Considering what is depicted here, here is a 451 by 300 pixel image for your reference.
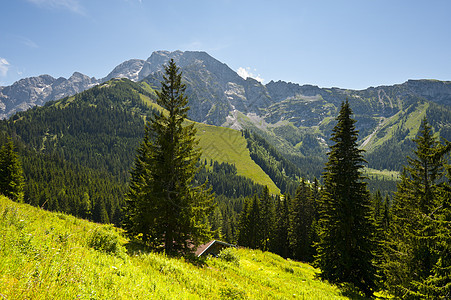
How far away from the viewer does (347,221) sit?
21438 millimetres

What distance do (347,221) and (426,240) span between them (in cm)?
584

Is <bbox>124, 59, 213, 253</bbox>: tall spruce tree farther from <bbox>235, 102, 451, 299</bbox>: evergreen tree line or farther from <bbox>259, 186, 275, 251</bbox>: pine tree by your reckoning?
<bbox>259, 186, 275, 251</bbox>: pine tree

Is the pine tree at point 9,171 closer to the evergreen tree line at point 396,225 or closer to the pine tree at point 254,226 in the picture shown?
the pine tree at point 254,226

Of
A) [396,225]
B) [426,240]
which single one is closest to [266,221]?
[396,225]

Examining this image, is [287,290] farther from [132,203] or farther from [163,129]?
[132,203]

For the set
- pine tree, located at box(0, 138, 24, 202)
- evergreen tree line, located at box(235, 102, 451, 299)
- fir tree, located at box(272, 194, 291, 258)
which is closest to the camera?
evergreen tree line, located at box(235, 102, 451, 299)

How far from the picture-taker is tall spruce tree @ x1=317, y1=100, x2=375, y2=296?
2073cm

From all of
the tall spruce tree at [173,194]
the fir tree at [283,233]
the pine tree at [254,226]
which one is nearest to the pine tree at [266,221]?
the pine tree at [254,226]

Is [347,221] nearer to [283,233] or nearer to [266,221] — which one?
[266,221]

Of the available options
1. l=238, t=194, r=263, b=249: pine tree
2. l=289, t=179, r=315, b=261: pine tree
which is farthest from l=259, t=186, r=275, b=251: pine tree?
l=289, t=179, r=315, b=261: pine tree

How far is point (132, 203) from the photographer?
2688 centimetres

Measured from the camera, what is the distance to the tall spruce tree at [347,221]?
68.0ft

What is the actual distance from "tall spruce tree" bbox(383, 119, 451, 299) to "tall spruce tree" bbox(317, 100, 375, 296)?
2135 mm

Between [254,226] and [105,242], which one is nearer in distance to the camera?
[105,242]
